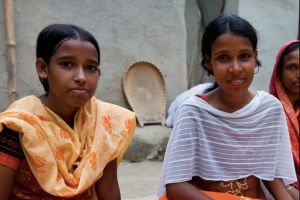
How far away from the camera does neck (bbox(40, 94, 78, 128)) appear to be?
180 centimetres

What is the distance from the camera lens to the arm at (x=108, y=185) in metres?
1.87

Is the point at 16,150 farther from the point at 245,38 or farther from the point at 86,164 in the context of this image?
the point at 245,38

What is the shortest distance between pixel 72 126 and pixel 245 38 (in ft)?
2.89

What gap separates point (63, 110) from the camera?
1.80 meters

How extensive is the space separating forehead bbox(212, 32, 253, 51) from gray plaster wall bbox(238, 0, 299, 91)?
4.18 meters

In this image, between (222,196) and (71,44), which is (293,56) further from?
(71,44)

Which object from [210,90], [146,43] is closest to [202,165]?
[210,90]

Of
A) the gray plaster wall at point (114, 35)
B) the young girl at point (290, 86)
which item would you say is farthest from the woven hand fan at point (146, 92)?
the young girl at point (290, 86)

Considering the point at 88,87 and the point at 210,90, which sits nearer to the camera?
the point at 88,87

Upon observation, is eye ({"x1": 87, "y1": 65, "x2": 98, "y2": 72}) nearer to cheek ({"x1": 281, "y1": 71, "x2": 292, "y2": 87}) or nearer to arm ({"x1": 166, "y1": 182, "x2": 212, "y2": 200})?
arm ({"x1": 166, "y1": 182, "x2": 212, "y2": 200})

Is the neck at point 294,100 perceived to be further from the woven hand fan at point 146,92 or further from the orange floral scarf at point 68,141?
the woven hand fan at point 146,92

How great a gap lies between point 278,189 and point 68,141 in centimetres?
101

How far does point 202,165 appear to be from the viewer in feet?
6.20

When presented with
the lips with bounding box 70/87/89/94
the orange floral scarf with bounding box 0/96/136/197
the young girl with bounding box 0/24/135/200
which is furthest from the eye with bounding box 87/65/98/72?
the orange floral scarf with bounding box 0/96/136/197
